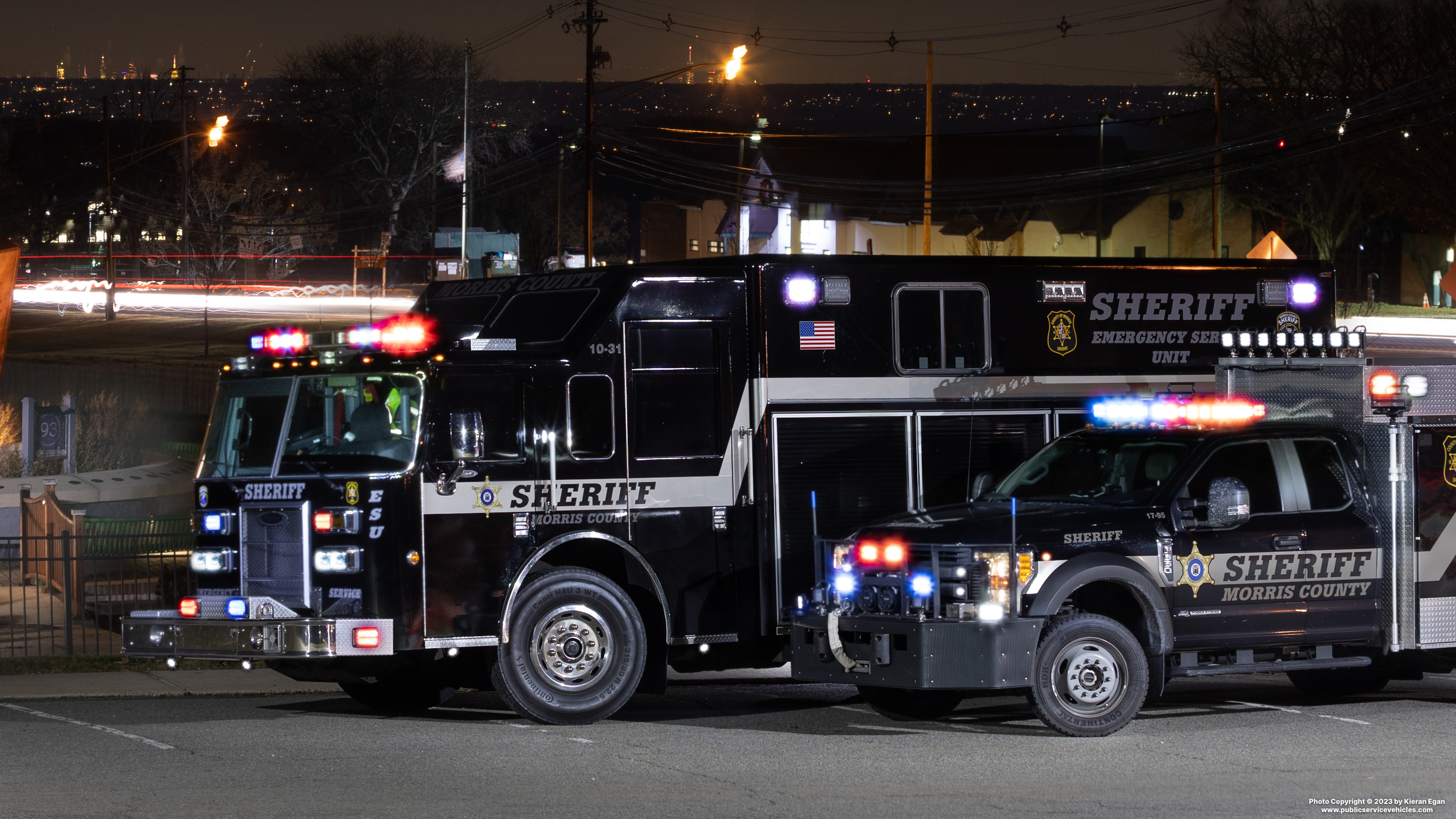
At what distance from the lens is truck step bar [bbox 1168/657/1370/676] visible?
9.73 metres

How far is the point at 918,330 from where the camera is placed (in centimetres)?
1145

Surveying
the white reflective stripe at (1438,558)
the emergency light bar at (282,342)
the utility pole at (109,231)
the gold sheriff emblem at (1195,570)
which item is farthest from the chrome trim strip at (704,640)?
the utility pole at (109,231)

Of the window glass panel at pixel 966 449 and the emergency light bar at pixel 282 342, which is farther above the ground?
the emergency light bar at pixel 282 342

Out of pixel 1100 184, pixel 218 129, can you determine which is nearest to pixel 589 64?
pixel 218 129

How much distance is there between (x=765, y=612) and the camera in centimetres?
1074

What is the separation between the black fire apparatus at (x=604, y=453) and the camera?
9.80 metres

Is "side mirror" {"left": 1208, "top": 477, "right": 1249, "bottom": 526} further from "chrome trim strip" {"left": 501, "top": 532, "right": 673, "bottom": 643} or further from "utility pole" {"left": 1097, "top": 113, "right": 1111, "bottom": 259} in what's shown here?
"utility pole" {"left": 1097, "top": 113, "right": 1111, "bottom": 259}

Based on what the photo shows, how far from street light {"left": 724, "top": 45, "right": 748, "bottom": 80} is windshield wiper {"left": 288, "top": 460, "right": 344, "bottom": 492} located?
1362 cm

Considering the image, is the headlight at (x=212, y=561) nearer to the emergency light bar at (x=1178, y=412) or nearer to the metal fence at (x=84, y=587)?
the metal fence at (x=84, y=587)

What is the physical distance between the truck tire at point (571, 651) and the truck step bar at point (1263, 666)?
346cm

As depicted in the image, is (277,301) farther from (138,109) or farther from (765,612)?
(765,612)

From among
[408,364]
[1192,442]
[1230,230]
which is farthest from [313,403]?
[1230,230]

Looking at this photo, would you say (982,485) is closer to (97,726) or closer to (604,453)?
(604,453)

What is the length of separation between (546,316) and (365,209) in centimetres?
7703
